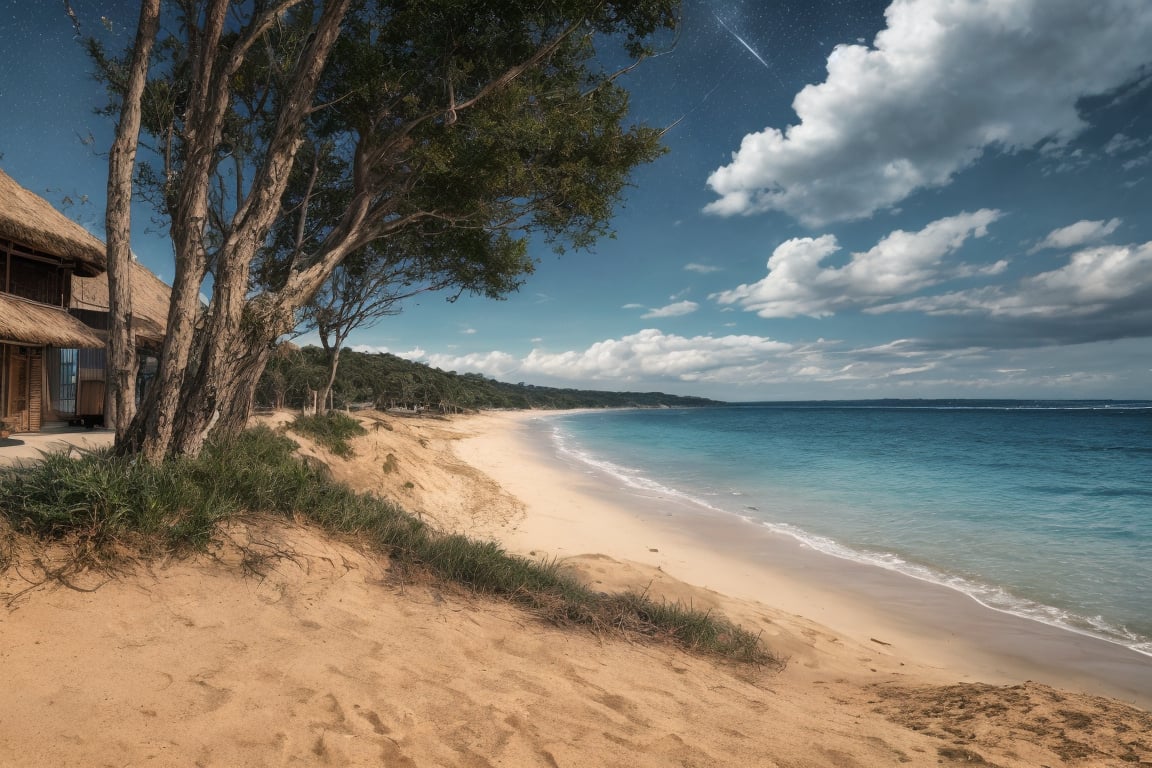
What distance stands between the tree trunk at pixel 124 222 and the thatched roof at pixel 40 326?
8.20 metres

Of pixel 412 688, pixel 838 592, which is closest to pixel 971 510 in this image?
pixel 838 592

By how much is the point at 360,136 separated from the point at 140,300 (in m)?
12.6

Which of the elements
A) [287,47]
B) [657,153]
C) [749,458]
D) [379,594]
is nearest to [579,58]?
[657,153]

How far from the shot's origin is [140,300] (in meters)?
15.8

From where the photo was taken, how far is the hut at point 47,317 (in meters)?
11.9

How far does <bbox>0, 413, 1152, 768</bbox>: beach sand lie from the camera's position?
2.68 metres

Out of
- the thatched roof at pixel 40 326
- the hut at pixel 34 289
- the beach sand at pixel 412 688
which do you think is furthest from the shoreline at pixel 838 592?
the hut at pixel 34 289

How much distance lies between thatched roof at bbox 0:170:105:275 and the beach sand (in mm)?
13022

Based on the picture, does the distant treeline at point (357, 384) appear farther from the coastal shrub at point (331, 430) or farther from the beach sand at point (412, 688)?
the beach sand at point (412, 688)

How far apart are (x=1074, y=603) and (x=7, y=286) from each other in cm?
2233

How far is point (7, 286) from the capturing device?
41.1 ft

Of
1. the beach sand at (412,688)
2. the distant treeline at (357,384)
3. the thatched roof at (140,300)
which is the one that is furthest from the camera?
the distant treeline at (357,384)

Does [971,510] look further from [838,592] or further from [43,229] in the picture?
[43,229]

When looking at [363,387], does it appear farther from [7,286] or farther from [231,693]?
[231,693]
